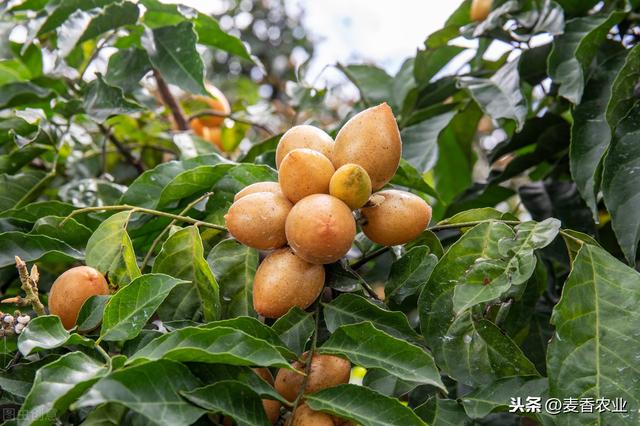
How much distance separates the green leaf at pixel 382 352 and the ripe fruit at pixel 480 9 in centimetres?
65

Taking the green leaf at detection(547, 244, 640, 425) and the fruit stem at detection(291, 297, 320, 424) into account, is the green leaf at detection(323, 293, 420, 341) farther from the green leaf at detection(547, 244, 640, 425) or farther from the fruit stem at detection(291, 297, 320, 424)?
the green leaf at detection(547, 244, 640, 425)

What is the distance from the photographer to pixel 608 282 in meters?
0.61

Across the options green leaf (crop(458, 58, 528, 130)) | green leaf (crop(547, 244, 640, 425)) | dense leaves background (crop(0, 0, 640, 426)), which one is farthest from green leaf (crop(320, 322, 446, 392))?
green leaf (crop(458, 58, 528, 130))

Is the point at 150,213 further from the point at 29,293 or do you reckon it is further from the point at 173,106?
the point at 173,106

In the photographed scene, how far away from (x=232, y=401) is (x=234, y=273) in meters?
0.17

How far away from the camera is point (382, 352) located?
1.84 feet

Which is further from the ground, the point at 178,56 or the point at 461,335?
the point at 178,56

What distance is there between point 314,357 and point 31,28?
66 cm

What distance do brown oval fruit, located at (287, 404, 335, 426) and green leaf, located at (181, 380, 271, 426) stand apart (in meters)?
0.03

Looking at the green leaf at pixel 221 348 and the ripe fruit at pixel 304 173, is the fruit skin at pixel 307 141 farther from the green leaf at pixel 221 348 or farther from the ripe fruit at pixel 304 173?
the green leaf at pixel 221 348

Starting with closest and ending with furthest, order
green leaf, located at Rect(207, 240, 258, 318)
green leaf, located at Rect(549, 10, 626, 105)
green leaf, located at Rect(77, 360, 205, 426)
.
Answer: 1. green leaf, located at Rect(77, 360, 205, 426)
2. green leaf, located at Rect(207, 240, 258, 318)
3. green leaf, located at Rect(549, 10, 626, 105)

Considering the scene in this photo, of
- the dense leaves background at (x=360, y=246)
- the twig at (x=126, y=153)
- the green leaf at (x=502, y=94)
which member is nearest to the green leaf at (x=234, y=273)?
the dense leaves background at (x=360, y=246)

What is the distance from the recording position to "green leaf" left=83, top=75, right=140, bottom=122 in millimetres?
909

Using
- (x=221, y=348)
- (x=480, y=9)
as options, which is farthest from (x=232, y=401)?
(x=480, y=9)
